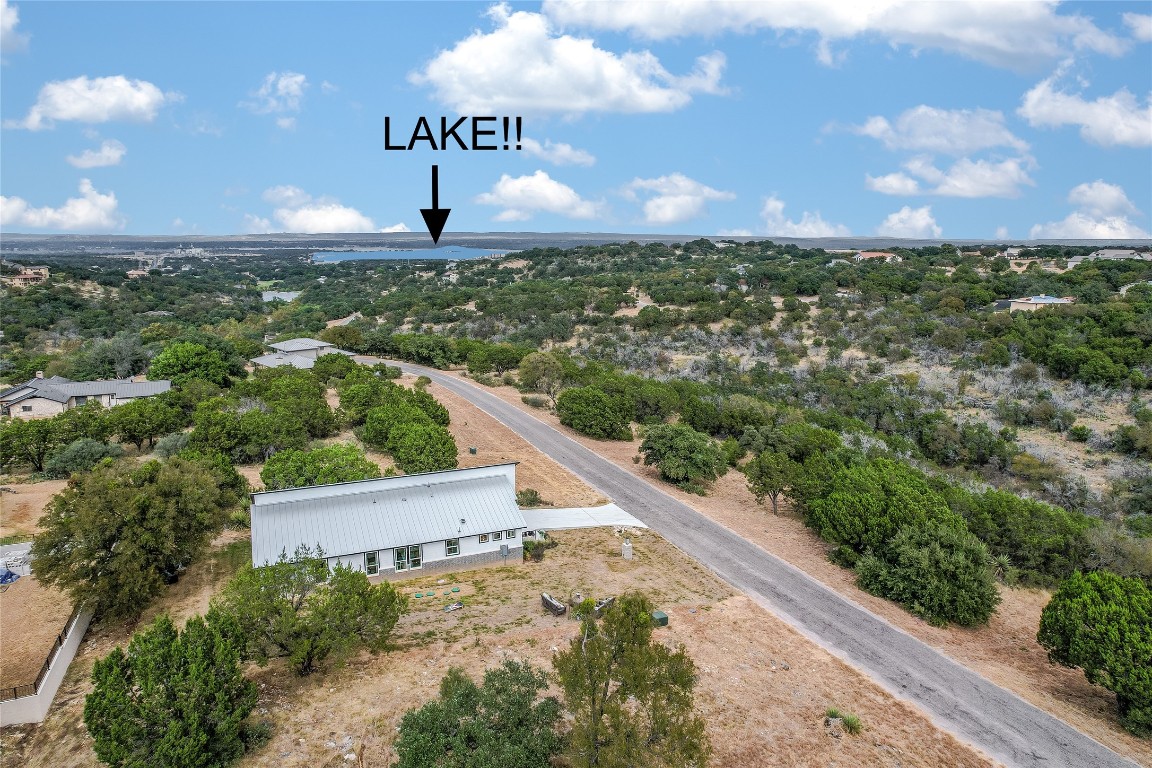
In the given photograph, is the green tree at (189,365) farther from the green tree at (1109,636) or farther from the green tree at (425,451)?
the green tree at (1109,636)

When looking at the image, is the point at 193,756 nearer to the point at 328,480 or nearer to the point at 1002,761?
the point at 328,480

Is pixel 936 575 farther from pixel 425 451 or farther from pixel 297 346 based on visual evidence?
pixel 297 346

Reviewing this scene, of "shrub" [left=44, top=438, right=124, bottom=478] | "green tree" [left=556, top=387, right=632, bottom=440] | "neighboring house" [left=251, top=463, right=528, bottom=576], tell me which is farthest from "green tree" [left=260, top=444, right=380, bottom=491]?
"green tree" [left=556, top=387, right=632, bottom=440]

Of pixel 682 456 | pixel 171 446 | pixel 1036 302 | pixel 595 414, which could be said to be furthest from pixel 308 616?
pixel 1036 302

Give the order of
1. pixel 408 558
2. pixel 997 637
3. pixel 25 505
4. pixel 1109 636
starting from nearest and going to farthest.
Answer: pixel 1109 636 < pixel 997 637 < pixel 408 558 < pixel 25 505

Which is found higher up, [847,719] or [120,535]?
[120,535]

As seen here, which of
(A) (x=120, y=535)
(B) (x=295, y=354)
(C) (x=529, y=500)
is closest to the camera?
(A) (x=120, y=535)

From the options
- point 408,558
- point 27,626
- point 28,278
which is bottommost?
point 27,626
